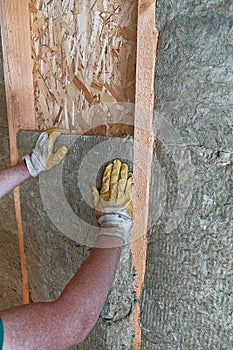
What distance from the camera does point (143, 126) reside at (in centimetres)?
116

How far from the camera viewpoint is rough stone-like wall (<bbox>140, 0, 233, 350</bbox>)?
0.98m

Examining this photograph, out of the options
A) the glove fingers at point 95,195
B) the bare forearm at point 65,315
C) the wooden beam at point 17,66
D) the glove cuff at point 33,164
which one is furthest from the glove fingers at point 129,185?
the wooden beam at point 17,66

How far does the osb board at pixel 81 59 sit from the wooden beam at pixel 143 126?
0.30 ft

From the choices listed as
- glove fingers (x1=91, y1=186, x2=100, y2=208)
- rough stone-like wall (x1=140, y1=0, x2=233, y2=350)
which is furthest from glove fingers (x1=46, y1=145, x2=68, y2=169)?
rough stone-like wall (x1=140, y1=0, x2=233, y2=350)

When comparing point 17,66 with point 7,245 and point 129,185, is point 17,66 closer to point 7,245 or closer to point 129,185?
point 129,185

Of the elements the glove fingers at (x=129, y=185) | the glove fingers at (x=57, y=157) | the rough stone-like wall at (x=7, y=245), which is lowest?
the rough stone-like wall at (x=7, y=245)

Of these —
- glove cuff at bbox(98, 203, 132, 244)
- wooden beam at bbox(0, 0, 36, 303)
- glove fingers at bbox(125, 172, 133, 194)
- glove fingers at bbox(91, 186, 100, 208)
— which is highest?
wooden beam at bbox(0, 0, 36, 303)

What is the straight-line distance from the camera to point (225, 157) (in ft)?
3.33

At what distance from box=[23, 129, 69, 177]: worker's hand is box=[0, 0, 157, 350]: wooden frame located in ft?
0.60

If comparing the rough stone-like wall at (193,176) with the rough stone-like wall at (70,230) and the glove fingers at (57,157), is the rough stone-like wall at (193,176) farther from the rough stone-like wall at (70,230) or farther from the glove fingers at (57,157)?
the glove fingers at (57,157)

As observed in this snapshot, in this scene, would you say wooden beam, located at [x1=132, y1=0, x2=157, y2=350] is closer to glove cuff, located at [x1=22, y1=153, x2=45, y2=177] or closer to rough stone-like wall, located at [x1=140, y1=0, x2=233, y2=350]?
rough stone-like wall, located at [x1=140, y1=0, x2=233, y2=350]

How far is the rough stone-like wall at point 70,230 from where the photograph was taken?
133 centimetres

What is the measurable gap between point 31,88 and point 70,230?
26.8 inches

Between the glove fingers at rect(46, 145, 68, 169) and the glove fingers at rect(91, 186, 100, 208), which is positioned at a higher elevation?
the glove fingers at rect(46, 145, 68, 169)
